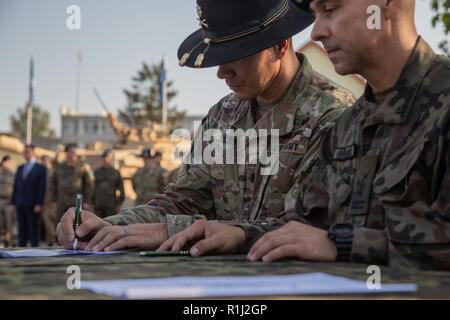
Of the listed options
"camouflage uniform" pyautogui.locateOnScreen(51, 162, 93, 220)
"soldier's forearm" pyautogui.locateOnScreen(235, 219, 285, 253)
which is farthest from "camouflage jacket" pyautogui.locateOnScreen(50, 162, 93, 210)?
"soldier's forearm" pyautogui.locateOnScreen(235, 219, 285, 253)

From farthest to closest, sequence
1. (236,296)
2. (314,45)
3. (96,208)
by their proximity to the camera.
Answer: (96,208) → (314,45) → (236,296)

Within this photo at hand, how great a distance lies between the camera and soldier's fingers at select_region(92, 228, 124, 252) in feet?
8.54

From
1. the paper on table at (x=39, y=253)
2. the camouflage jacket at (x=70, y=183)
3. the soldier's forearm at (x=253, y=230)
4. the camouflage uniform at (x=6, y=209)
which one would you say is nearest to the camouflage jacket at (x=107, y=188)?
the camouflage jacket at (x=70, y=183)

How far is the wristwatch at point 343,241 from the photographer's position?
2.06 m

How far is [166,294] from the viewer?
1265 millimetres

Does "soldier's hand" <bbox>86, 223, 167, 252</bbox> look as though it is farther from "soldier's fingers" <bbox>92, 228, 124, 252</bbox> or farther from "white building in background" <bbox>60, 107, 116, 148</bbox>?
"white building in background" <bbox>60, 107, 116, 148</bbox>

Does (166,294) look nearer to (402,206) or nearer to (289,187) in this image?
(402,206)

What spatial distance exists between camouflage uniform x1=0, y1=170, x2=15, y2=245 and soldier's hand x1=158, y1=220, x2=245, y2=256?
1362 cm

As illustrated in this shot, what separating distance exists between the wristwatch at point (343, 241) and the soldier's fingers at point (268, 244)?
5.2 inches

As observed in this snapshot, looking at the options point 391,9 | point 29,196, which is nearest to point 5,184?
point 29,196

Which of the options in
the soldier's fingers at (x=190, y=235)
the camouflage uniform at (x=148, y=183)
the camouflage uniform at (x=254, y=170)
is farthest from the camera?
the camouflage uniform at (x=148, y=183)

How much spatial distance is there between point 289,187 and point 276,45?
66 cm

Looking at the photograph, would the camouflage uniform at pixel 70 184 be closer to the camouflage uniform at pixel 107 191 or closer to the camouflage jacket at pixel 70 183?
the camouflage jacket at pixel 70 183
